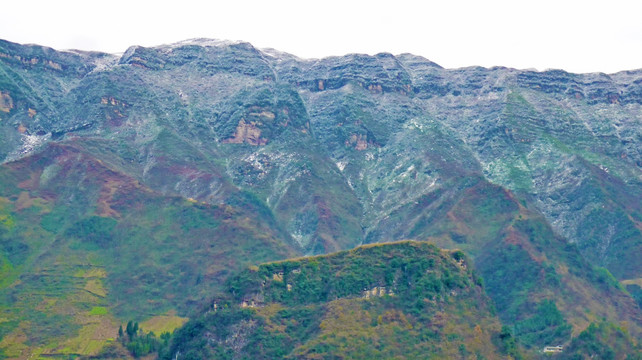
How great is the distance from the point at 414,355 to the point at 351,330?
13.2 metres

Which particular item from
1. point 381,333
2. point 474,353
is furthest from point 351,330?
point 474,353

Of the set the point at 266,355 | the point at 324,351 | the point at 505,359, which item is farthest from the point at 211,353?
the point at 505,359

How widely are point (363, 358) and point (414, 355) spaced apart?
9.75 m

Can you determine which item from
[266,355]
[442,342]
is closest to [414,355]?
[442,342]

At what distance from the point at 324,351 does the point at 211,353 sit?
22628 millimetres

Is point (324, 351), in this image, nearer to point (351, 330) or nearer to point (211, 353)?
point (351, 330)

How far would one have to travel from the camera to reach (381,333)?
7854 inches

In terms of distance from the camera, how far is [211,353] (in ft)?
653

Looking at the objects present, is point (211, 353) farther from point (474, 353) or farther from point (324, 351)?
point (474, 353)

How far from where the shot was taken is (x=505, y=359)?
200m

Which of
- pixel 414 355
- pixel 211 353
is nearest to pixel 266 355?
pixel 211 353

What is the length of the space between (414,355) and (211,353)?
38.8m

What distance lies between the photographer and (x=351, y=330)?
652ft

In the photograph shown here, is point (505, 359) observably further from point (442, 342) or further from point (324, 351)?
point (324, 351)
